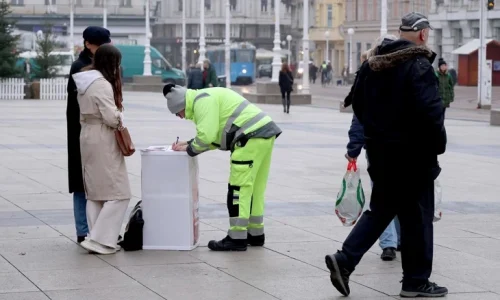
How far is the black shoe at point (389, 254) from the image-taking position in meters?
8.98

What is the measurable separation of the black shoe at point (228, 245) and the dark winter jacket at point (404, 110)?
1982 millimetres

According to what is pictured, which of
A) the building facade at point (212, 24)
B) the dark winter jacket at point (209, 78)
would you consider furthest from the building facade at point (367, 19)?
the dark winter jacket at point (209, 78)

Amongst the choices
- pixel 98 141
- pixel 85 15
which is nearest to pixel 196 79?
pixel 98 141

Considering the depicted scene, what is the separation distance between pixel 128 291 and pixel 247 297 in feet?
2.59

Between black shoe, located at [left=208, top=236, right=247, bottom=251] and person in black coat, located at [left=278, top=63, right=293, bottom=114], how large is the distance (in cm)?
2441

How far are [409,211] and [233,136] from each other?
6.44 ft

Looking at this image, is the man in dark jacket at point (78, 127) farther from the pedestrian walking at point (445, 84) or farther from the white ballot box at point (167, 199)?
the pedestrian walking at point (445, 84)

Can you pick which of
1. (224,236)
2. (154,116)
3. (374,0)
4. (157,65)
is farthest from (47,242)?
(374,0)

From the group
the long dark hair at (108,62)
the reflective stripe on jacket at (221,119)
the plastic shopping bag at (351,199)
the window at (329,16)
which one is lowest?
the plastic shopping bag at (351,199)

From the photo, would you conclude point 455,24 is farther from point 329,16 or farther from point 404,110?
point 404,110

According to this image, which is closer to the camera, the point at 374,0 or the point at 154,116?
the point at 154,116

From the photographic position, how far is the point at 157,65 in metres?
68.5

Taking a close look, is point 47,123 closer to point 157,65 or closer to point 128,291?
point 128,291

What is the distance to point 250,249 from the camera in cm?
943
